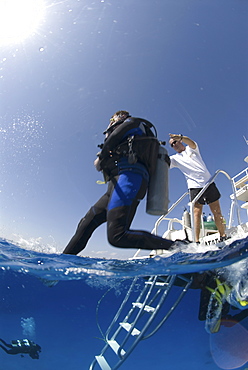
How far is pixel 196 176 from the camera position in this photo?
9.15ft

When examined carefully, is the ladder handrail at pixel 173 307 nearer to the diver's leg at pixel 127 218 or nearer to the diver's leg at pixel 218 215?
the diver's leg at pixel 218 215

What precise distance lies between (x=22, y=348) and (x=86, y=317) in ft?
3.36

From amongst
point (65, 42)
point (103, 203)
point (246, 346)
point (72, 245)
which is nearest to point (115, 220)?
point (103, 203)

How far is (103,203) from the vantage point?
207 centimetres

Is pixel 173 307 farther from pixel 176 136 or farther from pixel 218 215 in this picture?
pixel 176 136

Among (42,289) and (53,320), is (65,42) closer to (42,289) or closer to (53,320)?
(42,289)

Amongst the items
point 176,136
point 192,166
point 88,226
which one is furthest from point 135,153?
point 192,166

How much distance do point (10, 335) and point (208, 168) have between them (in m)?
3.43

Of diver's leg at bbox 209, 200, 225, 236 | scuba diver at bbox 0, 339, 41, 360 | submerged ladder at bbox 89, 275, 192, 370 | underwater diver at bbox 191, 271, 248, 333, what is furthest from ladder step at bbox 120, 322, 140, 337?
diver's leg at bbox 209, 200, 225, 236

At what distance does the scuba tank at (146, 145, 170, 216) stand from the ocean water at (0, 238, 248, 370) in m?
0.83

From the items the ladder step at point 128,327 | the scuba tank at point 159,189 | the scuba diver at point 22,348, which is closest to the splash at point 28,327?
the scuba diver at point 22,348

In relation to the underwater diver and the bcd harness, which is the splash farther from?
the bcd harness

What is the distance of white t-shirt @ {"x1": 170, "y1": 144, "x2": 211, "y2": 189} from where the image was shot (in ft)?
9.10

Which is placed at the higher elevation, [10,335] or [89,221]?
[89,221]
